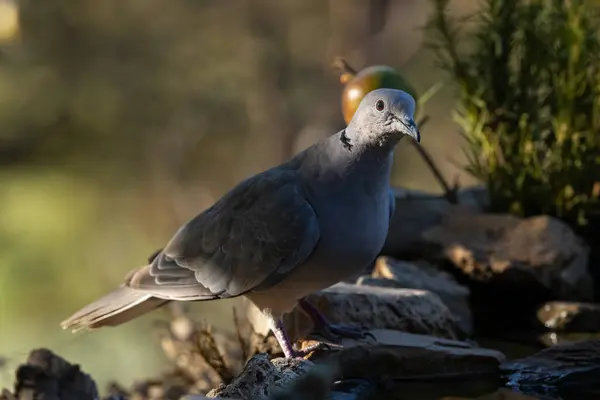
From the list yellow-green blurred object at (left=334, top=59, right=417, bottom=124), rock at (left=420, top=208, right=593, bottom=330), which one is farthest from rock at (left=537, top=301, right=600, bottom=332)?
A: yellow-green blurred object at (left=334, top=59, right=417, bottom=124)

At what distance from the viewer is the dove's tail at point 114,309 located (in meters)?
1.52

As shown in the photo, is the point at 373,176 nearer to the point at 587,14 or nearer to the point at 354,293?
the point at 354,293

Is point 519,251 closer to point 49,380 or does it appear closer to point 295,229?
point 295,229

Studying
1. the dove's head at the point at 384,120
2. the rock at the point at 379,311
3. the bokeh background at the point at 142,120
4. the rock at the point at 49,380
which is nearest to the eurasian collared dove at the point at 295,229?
the dove's head at the point at 384,120

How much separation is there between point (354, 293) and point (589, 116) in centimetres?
92

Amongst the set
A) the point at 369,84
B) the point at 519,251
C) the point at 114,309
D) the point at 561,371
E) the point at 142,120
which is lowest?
the point at 561,371

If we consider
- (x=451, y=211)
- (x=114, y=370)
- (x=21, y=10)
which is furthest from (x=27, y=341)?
(x=451, y=211)

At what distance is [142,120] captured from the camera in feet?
14.8

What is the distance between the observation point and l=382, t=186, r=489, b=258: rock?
2.23 meters

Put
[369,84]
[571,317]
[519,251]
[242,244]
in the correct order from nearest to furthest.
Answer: [242,244] → [369,84] → [571,317] → [519,251]

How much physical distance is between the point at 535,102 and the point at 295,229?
3.62 feet

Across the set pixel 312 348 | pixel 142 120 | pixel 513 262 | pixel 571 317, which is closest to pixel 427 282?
pixel 513 262

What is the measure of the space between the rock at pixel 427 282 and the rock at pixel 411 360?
0.31m

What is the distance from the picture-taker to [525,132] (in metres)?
2.18
